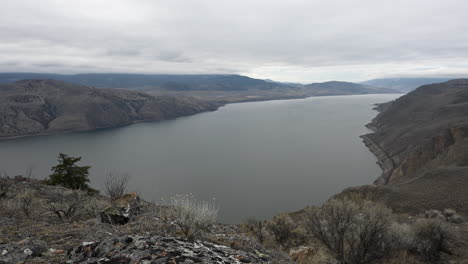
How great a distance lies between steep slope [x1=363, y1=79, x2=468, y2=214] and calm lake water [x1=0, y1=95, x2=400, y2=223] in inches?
198

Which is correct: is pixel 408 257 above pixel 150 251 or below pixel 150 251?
below

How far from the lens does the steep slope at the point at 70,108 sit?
392ft

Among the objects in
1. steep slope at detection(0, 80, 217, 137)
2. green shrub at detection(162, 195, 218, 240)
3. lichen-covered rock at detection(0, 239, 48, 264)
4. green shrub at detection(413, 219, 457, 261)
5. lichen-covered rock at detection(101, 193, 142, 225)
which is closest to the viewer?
lichen-covered rock at detection(0, 239, 48, 264)

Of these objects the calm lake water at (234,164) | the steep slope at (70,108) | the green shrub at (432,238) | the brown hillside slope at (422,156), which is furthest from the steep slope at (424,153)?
the steep slope at (70,108)

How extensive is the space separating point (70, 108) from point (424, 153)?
161078 millimetres

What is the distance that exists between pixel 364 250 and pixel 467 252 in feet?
17.5

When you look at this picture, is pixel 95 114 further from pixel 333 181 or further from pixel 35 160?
pixel 333 181

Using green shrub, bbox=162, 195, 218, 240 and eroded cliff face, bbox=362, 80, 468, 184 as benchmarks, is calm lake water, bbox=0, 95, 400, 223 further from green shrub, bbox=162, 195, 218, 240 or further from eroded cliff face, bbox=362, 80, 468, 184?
green shrub, bbox=162, 195, 218, 240

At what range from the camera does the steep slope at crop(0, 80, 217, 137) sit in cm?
11950

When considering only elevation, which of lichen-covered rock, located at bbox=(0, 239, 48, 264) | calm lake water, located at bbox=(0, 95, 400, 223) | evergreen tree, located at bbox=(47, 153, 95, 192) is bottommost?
calm lake water, located at bbox=(0, 95, 400, 223)

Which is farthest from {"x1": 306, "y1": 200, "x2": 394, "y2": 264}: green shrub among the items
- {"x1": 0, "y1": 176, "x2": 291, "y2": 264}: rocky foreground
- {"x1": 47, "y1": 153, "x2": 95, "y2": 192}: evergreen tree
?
{"x1": 47, "y1": 153, "x2": 95, "y2": 192}: evergreen tree

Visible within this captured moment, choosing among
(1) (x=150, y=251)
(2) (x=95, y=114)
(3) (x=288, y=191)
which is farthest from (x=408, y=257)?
(2) (x=95, y=114)

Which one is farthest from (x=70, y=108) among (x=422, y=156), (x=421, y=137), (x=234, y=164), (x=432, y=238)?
(x=432, y=238)

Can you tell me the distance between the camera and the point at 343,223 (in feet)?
36.6
